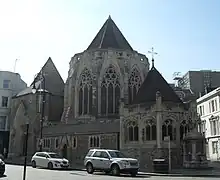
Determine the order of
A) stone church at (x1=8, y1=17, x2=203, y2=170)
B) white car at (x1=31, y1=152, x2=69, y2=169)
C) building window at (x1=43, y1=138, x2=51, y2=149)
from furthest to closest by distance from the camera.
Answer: building window at (x1=43, y1=138, x2=51, y2=149), stone church at (x1=8, y1=17, x2=203, y2=170), white car at (x1=31, y1=152, x2=69, y2=169)

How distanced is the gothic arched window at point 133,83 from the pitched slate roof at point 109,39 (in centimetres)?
429

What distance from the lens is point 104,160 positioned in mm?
19516

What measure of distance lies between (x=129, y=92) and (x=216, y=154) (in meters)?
14.8

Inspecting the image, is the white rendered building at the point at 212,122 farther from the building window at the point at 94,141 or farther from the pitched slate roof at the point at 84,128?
the building window at the point at 94,141

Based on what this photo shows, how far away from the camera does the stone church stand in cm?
2622

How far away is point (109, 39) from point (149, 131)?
18.9 meters

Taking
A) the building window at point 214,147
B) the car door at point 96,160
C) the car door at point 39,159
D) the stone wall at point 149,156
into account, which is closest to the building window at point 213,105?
the building window at point 214,147

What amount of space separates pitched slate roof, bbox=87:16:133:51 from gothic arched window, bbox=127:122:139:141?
15.0m

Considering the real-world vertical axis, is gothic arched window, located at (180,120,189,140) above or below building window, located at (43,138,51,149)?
above

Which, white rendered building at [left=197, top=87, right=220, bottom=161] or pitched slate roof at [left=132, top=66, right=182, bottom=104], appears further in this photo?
white rendered building at [left=197, top=87, right=220, bottom=161]

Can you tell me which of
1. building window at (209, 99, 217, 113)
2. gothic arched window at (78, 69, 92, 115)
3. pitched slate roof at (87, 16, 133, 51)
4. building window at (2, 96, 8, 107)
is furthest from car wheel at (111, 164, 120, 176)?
building window at (2, 96, 8, 107)

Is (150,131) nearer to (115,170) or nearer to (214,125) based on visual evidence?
(115,170)

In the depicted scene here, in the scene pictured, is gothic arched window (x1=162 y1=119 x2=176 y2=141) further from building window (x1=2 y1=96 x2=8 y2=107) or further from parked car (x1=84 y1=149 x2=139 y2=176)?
building window (x1=2 y1=96 x2=8 y2=107)

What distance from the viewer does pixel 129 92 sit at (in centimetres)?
3759
